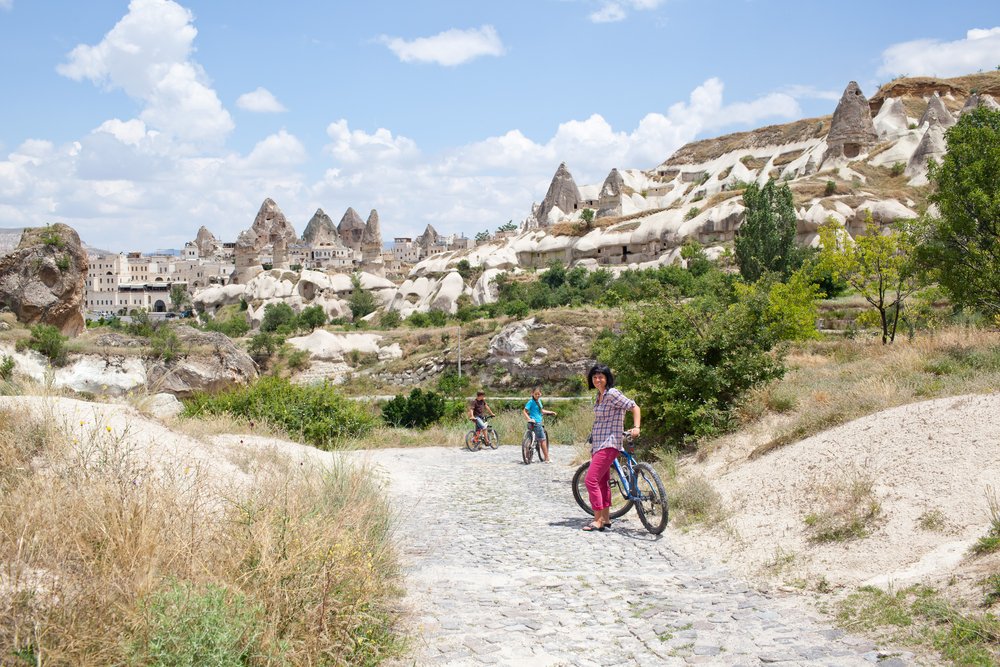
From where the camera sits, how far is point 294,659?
3.22 metres

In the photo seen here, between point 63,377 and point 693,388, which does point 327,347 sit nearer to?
point 63,377

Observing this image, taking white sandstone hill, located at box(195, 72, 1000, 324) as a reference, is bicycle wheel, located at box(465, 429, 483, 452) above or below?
below

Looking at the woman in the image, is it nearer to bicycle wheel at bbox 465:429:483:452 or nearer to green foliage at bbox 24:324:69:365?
bicycle wheel at bbox 465:429:483:452

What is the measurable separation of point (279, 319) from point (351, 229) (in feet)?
208

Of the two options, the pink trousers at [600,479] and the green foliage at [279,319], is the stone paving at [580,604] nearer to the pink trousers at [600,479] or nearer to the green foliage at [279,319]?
the pink trousers at [600,479]

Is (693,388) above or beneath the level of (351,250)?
beneath

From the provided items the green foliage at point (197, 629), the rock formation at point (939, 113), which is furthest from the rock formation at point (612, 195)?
the green foliage at point (197, 629)

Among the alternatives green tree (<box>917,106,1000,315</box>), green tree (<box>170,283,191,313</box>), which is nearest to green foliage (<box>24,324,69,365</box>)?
green tree (<box>917,106,1000,315</box>)

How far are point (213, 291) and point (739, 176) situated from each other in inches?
1885

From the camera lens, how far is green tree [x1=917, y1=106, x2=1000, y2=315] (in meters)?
12.1

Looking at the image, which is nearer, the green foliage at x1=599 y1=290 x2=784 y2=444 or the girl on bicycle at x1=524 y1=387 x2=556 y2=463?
the green foliage at x1=599 y1=290 x2=784 y2=444

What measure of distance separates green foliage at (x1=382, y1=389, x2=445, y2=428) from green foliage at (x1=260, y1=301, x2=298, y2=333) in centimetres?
3334

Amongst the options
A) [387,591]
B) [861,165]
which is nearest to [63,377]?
[387,591]

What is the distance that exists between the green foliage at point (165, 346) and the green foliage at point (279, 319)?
2501cm
